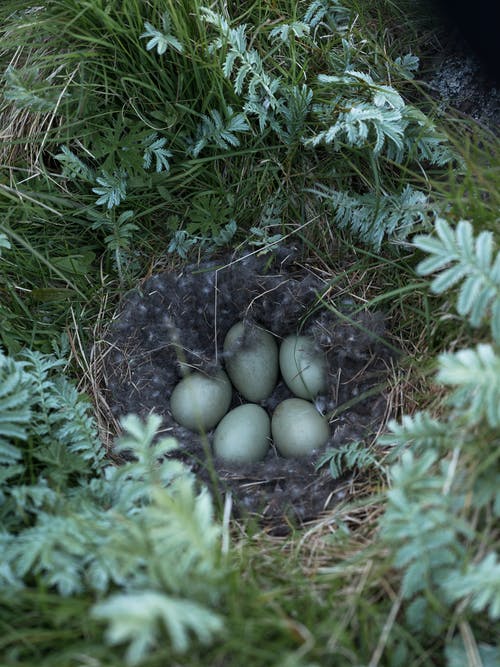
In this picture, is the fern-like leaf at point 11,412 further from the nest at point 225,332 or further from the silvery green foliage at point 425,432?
the silvery green foliage at point 425,432

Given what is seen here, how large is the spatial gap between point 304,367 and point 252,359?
0.62 ft

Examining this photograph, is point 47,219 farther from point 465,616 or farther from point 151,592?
point 465,616

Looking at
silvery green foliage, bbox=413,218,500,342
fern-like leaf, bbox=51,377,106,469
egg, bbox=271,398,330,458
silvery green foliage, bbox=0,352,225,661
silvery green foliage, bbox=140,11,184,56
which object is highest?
silvery green foliage, bbox=140,11,184,56

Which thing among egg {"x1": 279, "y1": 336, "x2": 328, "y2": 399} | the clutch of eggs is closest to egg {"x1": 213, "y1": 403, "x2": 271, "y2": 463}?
the clutch of eggs

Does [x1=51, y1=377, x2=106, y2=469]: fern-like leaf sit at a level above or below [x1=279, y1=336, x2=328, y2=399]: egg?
above

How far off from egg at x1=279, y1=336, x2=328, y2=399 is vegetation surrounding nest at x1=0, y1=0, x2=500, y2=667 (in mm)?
169

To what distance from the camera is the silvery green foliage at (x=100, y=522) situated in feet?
4.25

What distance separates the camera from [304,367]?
2434 millimetres

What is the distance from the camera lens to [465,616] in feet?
4.65

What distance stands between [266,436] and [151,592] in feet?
3.74

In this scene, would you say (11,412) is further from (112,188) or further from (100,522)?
(112,188)

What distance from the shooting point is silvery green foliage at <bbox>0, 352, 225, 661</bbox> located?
1297 mm

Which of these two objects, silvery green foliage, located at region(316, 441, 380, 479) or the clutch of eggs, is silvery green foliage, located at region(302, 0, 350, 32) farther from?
silvery green foliage, located at region(316, 441, 380, 479)

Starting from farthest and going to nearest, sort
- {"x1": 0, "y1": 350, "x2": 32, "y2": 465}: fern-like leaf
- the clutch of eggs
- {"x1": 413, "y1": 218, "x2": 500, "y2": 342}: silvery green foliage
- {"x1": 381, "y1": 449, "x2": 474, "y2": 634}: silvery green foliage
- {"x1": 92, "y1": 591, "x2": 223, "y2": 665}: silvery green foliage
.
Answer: the clutch of eggs
{"x1": 0, "y1": 350, "x2": 32, "y2": 465}: fern-like leaf
{"x1": 413, "y1": 218, "x2": 500, "y2": 342}: silvery green foliage
{"x1": 381, "y1": 449, "x2": 474, "y2": 634}: silvery green foliage
{"x1": 92, "y1": 591, "x2": 223, "y2": 665}: silvery green foliage
